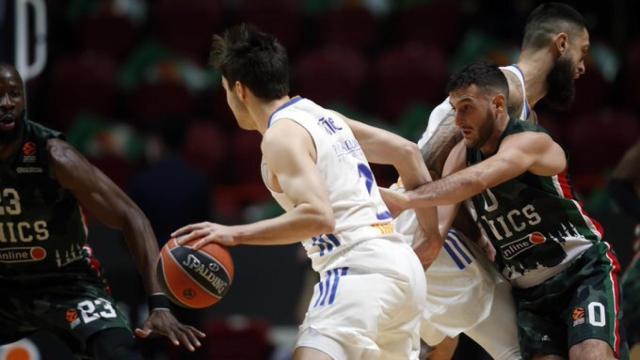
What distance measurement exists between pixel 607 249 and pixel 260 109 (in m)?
1.86

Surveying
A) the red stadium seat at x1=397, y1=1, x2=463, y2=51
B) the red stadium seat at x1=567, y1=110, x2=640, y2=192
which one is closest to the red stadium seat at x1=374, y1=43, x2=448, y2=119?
the red stadium seat at x1=397, y1=1, x2=463, y2=51

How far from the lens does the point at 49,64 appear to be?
12.3 meters

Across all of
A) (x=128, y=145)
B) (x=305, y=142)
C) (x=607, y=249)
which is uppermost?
(x=305, y=142)

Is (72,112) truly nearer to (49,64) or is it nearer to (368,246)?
(49,64)

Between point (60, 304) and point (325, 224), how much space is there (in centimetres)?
165

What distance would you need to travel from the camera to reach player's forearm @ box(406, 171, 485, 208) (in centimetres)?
519

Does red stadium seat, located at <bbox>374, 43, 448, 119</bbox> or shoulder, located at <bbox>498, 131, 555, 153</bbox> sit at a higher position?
shoulder, located at <bbox>498, 131, 555, 153</bbox>

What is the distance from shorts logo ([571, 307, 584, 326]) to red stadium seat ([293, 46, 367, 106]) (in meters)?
6.20

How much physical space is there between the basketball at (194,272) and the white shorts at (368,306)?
1.29 ft

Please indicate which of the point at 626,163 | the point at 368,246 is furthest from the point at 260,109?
the point at 626,163

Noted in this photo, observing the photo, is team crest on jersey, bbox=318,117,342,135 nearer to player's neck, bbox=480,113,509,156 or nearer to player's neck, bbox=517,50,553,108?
player's neck, bbox=480,113,509,156

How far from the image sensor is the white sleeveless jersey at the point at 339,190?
4770 millimetres

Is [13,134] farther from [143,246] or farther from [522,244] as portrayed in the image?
[522,244]

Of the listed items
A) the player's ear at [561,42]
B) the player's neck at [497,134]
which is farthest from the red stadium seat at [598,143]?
the player's neck at [497,134]
